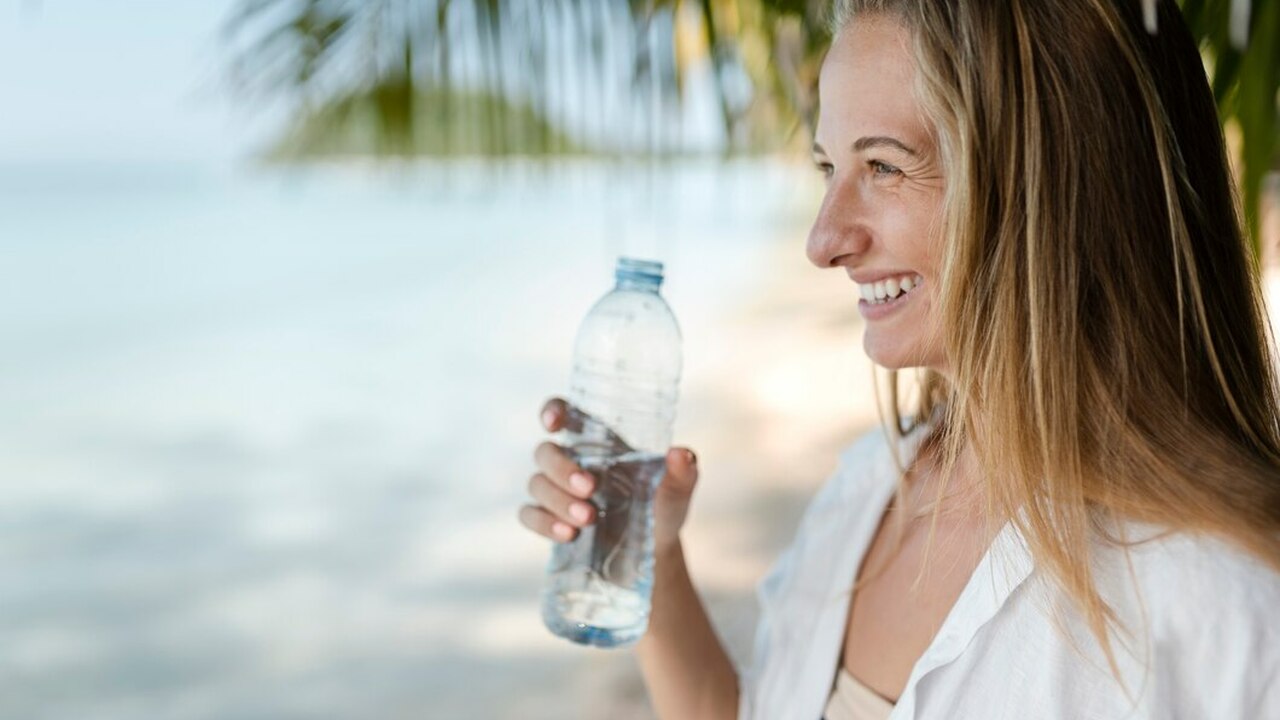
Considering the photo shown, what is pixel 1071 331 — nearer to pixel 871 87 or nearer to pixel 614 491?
pixel 871 87

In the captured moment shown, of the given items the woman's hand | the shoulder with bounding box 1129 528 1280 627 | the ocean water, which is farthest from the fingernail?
the shoulder with bounding box 1129 528 1280 627

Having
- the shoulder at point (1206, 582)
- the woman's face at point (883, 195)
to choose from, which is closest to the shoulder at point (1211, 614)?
the shoulder at point (1206, 582)

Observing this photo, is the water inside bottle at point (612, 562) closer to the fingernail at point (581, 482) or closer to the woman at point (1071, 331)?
the fingernail at point (581, 482)

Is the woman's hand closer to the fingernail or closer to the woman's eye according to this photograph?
the fingernail

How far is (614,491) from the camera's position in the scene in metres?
1.79

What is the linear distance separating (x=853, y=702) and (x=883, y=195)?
1.91 ft

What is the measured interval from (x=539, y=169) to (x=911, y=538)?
630 mm

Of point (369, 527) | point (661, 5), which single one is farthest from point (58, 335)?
point (661, 5)

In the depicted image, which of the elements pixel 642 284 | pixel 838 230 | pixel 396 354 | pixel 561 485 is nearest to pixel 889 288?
pixel 838 230

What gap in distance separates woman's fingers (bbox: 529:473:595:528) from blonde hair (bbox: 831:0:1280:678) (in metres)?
0.45

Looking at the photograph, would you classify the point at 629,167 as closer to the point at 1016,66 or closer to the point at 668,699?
the point at 1016,66

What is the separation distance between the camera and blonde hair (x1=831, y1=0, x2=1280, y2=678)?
1.26m

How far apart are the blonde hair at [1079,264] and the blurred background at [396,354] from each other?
12 centimetres

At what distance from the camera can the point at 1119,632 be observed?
119 cm
